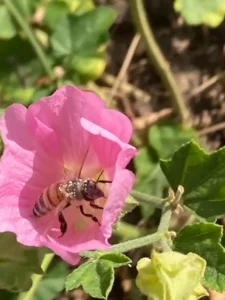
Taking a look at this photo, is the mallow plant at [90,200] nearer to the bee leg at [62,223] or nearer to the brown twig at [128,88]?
the bee leg at [62,223]

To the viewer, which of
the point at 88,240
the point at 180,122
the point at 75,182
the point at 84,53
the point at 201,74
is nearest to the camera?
the point at 88,240

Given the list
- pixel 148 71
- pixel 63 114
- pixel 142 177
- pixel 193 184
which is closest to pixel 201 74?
pixel 148 71

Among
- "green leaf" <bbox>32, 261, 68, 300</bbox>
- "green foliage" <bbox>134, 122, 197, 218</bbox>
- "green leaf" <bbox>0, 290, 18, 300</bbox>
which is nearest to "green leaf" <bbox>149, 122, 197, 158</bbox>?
"green foliage" <bbox>134, 122, 197, 218</bbox>

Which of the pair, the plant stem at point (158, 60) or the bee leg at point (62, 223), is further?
the plant stem at point (158, 60)

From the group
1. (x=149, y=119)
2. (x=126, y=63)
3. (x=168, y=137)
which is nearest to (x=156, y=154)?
(x=168, y=137)

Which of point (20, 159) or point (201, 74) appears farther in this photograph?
point (201, 74)

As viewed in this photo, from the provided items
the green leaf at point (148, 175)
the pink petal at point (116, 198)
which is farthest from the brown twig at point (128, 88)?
the pink petal at point (116, 198)

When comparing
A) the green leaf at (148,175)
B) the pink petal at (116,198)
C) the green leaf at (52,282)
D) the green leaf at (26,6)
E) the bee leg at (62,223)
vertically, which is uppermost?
the pink petal at (116,198)

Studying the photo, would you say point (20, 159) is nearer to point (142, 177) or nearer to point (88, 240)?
point (88, 240)
